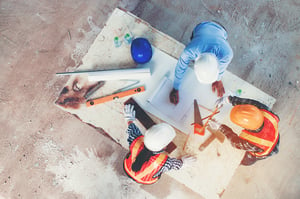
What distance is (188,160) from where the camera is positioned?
2520 millimetres

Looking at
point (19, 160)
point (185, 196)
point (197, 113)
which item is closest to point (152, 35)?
point (197, 113)

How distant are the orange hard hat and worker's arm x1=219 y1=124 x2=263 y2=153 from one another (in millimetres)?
215

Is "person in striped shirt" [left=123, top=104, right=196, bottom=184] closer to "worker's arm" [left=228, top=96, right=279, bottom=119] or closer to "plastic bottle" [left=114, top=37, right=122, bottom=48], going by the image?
"worker's arm" [left=228, top=96, right=279, bottom=119]

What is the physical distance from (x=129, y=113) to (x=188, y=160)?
0.89 m

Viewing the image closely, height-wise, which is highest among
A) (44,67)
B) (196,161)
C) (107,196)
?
(196,161)

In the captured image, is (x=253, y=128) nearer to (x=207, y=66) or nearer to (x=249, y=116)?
(x=249, y=116)

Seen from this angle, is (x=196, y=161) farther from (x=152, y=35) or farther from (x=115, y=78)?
(x=152, y=35)

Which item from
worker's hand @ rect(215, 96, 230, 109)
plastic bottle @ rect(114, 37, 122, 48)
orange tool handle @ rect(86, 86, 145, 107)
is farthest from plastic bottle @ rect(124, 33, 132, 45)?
worker's hand @ rect(215, 96, 230, 109)

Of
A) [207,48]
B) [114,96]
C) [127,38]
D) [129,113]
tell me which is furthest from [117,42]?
[207,48]

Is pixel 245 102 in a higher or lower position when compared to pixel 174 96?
higher

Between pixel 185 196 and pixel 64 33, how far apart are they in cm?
318

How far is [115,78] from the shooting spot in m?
2.66

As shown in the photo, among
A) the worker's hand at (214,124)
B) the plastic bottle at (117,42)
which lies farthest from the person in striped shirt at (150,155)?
the plastic bottle at (117,42)

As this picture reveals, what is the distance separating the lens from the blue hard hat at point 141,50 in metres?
2.54
